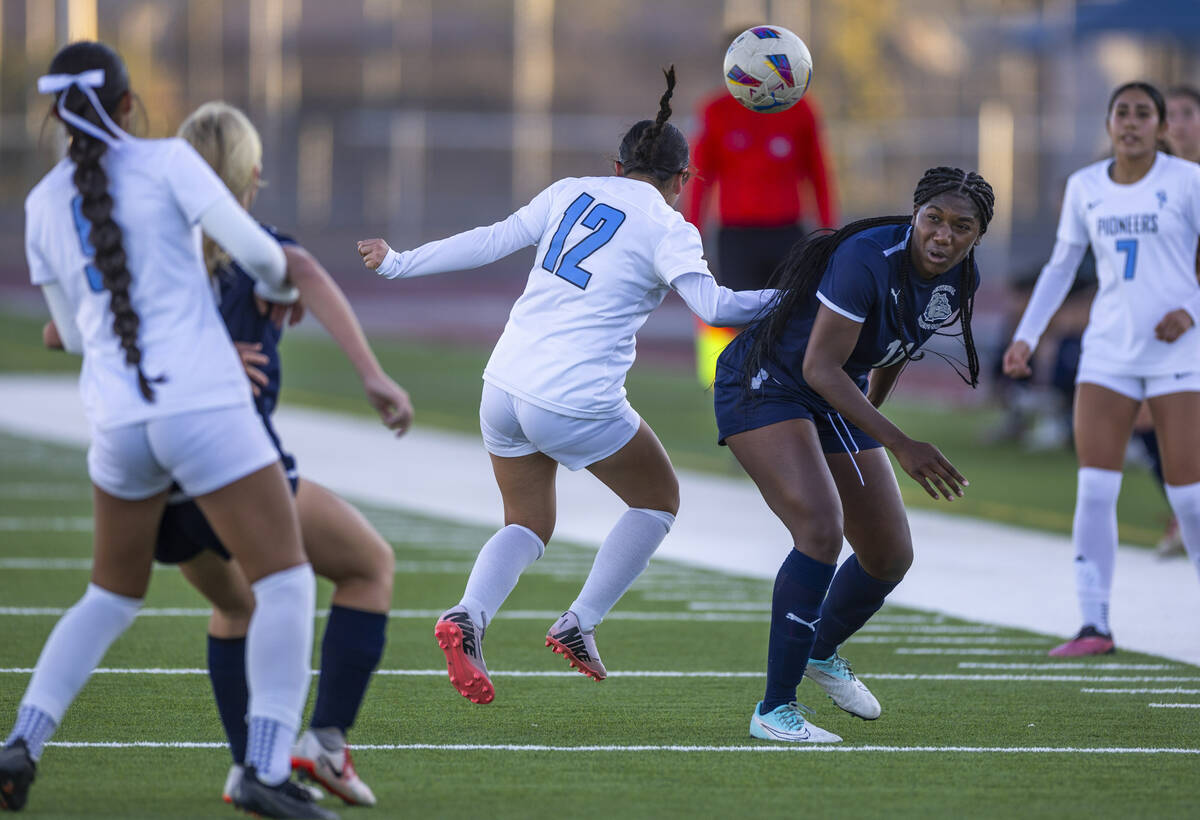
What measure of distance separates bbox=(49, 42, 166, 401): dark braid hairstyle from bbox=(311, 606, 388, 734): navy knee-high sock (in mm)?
860

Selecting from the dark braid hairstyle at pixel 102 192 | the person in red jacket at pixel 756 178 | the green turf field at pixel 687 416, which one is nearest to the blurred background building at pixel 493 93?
the green turf field at pixel 687 416

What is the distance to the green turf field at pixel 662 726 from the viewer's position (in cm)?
466

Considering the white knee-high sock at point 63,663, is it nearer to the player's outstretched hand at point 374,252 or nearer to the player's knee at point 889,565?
the player's outstretched hand at point 374,252

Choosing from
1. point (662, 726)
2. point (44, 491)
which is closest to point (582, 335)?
point (662, 726)

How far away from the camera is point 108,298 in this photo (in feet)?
13.4

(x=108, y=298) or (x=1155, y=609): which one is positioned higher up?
(x=108, y=298)

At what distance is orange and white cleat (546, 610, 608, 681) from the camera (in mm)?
5750

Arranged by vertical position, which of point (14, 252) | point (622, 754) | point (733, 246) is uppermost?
point (733, 246)

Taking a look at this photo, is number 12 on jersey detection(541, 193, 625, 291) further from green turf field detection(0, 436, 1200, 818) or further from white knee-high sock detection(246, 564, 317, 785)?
white knee-high sock detection(246, 564, 317, 785)

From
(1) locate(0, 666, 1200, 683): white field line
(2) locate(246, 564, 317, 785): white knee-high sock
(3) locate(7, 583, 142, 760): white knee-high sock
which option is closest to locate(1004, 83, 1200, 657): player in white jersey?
(1) locate(0, 666, 1200, 683): white field line

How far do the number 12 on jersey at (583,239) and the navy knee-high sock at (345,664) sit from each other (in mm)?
1462

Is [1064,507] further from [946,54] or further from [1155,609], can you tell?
[946,54]

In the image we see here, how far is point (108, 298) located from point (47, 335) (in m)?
0.77

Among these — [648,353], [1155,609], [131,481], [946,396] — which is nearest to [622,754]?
[131,481]
